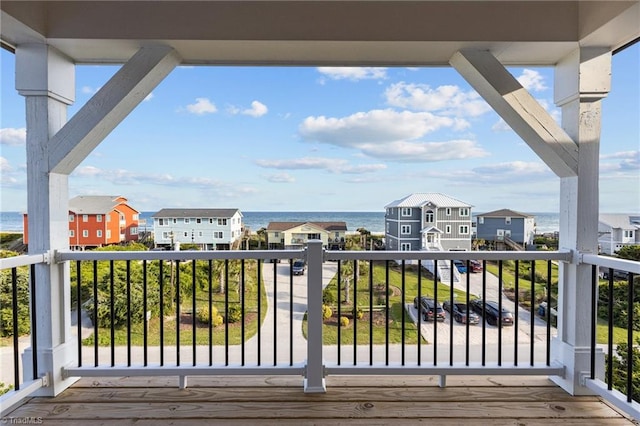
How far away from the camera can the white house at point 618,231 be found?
1.92 meters

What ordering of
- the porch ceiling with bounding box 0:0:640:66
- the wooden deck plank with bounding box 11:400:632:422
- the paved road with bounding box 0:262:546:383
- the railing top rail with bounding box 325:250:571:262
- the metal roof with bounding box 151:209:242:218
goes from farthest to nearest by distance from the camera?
the metal roof with bounding box 151:209:242:218
the paved road with bounding box 0:262:546:383
the railing top rail with bounding box 325:250:571:262
the porch ceiling with bounding box 0:0:640:66
the wooden deck plank with bounding box 11:400:632:422

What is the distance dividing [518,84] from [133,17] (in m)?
2.29

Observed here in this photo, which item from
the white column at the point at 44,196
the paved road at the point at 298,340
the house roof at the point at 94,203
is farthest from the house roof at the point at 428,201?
the white column at the point at 44,196

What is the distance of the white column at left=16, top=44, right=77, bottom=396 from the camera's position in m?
1.79

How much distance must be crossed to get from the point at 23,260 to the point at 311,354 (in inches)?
66.6

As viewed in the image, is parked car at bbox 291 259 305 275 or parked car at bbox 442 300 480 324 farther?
parked car at bbox 442 300 480 324

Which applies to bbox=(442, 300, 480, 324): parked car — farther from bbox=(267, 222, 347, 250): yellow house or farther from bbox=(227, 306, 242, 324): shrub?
bbox=(227, 306, 242, 324): shrub

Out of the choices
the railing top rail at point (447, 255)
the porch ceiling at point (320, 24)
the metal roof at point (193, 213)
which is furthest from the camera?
the metal roof at point (193, 213)

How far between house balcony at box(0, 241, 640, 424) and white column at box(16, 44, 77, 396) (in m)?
0.03

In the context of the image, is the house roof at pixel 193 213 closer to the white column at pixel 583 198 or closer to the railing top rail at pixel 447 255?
the railing top rail at pixel 447 255

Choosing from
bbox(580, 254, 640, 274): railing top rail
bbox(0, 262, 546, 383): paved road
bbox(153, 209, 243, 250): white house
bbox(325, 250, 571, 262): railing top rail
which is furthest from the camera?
bbox(153, 209, 243, 250): white house

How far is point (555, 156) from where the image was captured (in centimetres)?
185

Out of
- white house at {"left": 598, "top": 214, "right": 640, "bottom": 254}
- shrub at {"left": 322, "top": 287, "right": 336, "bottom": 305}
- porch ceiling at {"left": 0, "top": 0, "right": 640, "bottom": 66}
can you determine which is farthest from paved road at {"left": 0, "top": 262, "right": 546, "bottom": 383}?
porch ceiling at {"left": 0, "top": 0, "right": 640, "bottom": 66}

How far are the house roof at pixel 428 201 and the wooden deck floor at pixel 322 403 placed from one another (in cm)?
116
